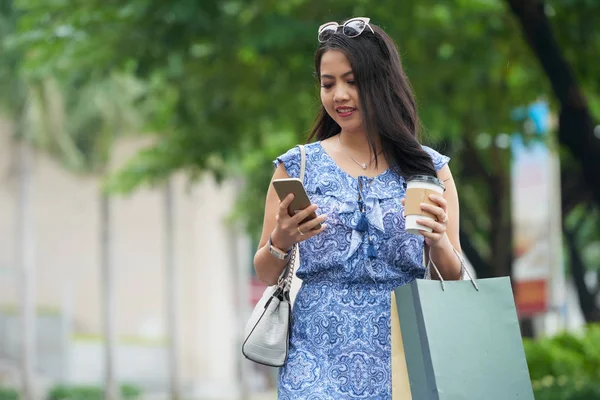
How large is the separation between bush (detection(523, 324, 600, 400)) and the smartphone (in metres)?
5.81

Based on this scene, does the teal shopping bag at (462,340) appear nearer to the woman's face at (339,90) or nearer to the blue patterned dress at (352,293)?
the blue patterned dress at (352,293)

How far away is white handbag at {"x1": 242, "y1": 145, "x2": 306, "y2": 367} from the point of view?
3395 mm

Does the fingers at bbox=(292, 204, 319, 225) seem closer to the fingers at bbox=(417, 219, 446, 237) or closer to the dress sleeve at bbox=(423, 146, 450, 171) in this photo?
the fingers at bbox=(417, 219, 446, 237)

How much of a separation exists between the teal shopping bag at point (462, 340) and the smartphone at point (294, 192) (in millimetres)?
334

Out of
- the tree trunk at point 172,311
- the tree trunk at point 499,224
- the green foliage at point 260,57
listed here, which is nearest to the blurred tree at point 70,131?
the tree trunk at point 172,311

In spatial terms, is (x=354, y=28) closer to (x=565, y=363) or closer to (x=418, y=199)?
(x=418, y=199)

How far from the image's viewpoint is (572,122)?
9180 mm

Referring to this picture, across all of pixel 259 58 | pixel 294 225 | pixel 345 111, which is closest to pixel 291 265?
pixel 294 225

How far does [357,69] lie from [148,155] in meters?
10.5

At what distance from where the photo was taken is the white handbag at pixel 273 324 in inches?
134

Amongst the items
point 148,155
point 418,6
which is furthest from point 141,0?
point 148,155

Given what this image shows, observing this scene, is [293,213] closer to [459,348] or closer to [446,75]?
[459,348]

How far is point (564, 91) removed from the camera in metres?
9.11

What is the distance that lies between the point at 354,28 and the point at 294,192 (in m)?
0.54
